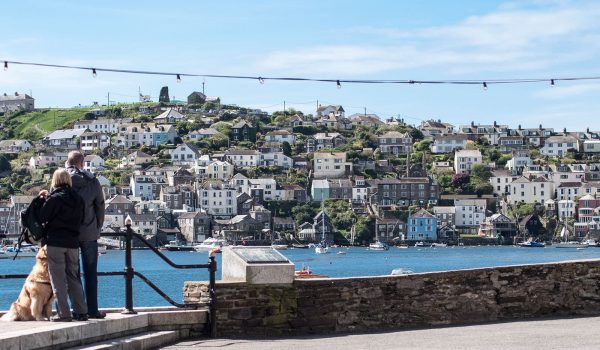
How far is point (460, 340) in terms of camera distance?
12219 mm


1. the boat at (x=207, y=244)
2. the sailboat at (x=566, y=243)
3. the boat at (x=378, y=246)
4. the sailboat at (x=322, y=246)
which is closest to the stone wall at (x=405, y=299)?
the sailboat at (x=322, y=246)

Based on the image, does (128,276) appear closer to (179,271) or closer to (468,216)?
(179,271)

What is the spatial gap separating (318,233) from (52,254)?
553ft

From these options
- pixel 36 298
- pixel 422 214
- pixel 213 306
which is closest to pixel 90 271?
pixel 36 298

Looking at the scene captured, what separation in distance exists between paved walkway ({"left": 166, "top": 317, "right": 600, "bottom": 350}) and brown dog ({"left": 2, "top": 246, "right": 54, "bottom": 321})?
1335 mm

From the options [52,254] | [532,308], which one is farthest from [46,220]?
[532,308]

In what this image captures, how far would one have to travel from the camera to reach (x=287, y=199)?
7776 inches

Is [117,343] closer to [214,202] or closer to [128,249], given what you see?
[128,249]

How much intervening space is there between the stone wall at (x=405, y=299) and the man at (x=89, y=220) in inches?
61.4

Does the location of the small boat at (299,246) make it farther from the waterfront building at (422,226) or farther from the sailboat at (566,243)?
the sailboat at (566,243)

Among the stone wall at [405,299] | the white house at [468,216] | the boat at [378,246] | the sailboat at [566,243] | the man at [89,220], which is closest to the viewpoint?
the man at [89,220]

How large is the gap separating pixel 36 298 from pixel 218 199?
595 ft

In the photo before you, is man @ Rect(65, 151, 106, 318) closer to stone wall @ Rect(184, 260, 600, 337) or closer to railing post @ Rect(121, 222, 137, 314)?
railing post @ Rect(121, 222, 137, 314)

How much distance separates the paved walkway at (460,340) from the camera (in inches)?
460
